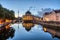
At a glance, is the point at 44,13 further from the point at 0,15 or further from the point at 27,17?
the point at 27,17

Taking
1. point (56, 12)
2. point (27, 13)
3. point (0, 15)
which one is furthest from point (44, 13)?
point (27, 13)

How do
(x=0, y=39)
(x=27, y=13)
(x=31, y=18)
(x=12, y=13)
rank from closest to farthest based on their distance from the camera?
(x=0, y=39)
(x=12, y=13)
(x=31, y=18)
(x=27, y=13)

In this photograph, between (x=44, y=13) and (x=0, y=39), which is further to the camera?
(x=44, y=13)

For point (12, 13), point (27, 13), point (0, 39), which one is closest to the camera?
point (0, 39)

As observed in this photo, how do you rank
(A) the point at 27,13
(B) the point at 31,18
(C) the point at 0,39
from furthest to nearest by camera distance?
1. (A) the point at 27,13
2. (B) the point at 31,18
3. (C) the point at 0,39

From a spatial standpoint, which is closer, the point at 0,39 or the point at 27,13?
the point at 0,39

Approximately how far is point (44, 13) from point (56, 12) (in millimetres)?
6633

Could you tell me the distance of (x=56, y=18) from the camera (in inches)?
771

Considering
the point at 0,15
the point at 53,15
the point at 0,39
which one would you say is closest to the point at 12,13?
the point at 53,15

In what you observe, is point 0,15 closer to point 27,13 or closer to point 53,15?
point 53,15

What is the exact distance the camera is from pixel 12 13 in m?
26.3

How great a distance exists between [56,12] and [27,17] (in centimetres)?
2389

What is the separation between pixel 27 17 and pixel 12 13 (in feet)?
56.6

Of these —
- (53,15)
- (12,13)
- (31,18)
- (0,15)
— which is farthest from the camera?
(31,18)
